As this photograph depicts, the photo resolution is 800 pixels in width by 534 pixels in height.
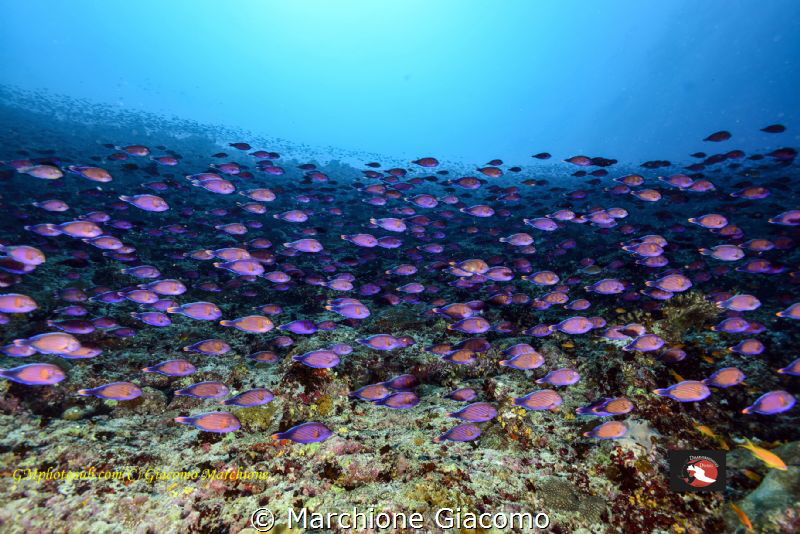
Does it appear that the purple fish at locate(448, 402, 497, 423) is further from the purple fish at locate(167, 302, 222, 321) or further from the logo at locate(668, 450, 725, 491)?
the purple fish at locate(167, 302, 222, 321)

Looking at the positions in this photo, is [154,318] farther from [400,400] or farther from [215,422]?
[400,400]

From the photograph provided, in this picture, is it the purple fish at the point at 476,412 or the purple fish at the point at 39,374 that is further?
the purple fish at the point at 476,412

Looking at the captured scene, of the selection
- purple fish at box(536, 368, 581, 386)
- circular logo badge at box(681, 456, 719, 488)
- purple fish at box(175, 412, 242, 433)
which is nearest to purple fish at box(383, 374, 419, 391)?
purple fish at box(536, 368, 581, 386)

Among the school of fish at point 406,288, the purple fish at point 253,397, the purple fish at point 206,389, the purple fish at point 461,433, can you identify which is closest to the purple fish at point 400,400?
the school of fish at point 406,288

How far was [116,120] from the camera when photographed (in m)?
35.6

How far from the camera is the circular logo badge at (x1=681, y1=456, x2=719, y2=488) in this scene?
336 centimetres

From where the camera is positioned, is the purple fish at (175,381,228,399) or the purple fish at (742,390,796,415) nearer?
the purple fish at (742,390,796,415)

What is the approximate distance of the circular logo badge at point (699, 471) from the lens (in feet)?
11.0

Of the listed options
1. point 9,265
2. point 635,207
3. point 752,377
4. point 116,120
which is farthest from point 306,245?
point 116,120

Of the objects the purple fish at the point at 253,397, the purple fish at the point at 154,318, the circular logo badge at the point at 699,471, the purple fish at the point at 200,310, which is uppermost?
the purple fish at the point at 200,310

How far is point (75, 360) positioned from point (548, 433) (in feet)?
22.7

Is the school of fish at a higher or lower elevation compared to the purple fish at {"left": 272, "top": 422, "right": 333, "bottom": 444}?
higher

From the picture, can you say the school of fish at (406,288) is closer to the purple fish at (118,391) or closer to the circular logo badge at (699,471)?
the purple fish at (118,391)

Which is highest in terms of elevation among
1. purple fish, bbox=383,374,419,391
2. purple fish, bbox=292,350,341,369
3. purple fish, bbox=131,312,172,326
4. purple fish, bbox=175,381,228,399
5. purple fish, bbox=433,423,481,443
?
purple fish, bbox=131,312,172,326
